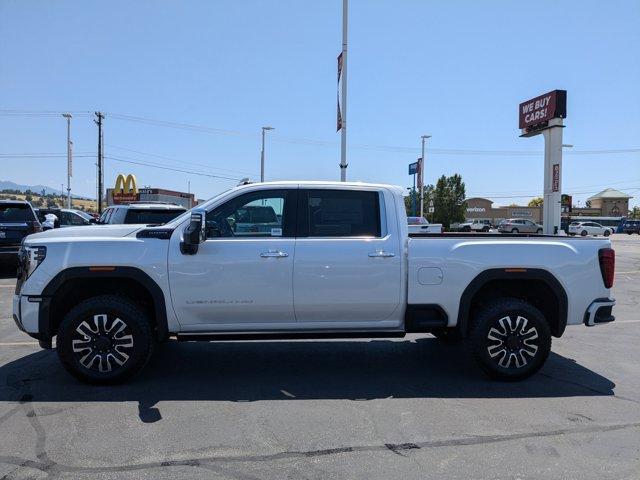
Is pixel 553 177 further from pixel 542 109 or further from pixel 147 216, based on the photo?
pixel 147 216

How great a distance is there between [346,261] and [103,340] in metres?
2.44

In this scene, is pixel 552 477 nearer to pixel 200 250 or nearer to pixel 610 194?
pixel 200 250

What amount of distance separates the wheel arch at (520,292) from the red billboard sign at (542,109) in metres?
23.8

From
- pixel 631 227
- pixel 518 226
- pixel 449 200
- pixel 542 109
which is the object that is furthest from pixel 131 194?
pixel 631 227

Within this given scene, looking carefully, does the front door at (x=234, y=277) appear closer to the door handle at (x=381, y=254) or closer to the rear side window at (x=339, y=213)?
the rear side window at (x=339, y=213)

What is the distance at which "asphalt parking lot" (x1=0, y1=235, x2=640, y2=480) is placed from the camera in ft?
12.4

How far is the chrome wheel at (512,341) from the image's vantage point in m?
5.59

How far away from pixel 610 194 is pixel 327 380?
133602 mm

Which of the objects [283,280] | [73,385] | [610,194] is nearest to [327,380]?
[283,280]

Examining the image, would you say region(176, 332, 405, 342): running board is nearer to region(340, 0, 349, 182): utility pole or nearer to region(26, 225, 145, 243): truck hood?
region(26, 225, 145, 243): truck hood

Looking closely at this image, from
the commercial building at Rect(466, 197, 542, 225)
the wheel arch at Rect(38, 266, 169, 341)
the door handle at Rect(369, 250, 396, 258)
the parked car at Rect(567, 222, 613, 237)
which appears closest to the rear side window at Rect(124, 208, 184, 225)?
the wheel arch at Rect(38, 266, 169, 341)

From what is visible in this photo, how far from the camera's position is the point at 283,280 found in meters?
5.33

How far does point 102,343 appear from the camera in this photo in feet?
17.3

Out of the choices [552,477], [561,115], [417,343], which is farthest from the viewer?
[561,115]
